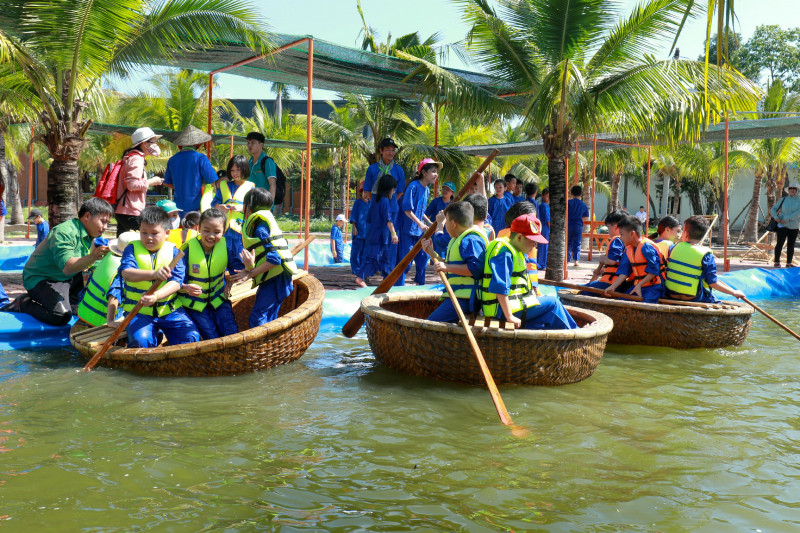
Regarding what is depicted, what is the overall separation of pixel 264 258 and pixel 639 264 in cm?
398

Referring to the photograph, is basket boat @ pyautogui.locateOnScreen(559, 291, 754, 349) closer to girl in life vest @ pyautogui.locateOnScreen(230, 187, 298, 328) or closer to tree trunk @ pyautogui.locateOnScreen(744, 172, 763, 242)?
girl in life vest @ pyautogui.locateOnScreen(230, 187, 298, 328)

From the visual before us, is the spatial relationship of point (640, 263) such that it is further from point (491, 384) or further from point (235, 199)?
point (235, 199)

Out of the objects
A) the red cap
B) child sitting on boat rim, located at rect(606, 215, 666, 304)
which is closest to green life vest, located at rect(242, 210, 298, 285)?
the red cap

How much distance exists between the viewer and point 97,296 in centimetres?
579

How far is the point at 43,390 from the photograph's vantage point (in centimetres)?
488

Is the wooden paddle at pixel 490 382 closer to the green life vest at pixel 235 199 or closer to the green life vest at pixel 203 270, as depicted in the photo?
the green life vest at pixel 203 270

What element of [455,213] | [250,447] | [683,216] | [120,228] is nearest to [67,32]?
[120,228]

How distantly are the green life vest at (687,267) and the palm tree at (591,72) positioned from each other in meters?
2.70

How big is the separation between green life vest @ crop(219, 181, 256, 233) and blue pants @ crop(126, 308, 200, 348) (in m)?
1.32

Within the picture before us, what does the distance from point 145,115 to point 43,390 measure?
68.4 feet

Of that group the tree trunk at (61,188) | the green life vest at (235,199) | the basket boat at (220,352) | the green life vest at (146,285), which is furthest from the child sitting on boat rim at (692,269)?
the tree trunk at (61,188)

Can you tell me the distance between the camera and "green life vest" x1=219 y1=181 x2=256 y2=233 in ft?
22.0

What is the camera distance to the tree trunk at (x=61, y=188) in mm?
8281

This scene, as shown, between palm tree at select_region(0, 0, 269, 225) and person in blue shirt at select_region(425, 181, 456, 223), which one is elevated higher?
palm tree at select_region(0, 0, 269, 225)
